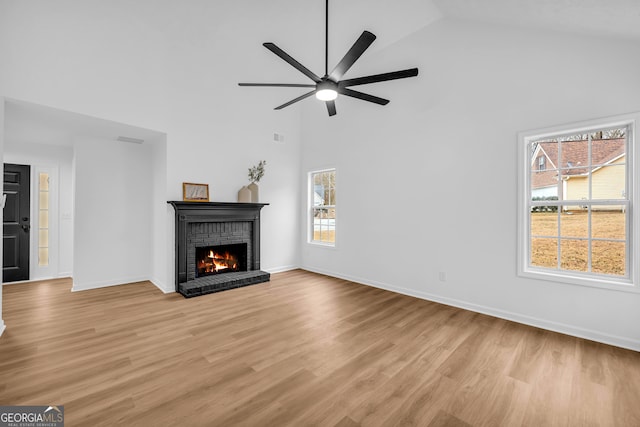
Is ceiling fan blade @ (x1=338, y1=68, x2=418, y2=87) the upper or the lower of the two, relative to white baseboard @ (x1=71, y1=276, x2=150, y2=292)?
upper

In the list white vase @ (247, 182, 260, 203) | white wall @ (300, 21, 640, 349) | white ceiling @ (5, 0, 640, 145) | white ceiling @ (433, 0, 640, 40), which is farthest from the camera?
white vase @ (247, 182, 260, 203)

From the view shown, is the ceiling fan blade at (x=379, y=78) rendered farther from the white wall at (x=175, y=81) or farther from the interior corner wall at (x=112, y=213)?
the interior corner wall at (x=112, y=213)

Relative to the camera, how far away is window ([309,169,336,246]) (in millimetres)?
5363

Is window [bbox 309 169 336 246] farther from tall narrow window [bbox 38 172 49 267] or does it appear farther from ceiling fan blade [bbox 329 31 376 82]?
tall narrow window [bbox 38 172 49 267]

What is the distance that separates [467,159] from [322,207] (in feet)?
9.14

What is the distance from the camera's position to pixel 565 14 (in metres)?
2.45

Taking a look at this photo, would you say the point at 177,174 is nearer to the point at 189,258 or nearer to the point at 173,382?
the point at 189,258

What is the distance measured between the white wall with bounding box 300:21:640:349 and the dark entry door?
556 cm

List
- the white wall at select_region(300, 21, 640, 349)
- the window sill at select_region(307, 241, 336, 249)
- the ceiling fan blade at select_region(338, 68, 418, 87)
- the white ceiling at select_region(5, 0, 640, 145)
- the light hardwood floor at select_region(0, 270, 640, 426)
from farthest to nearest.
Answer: the window sill at select_region(307, 241, 336, 249), the white wall at select_region(300, 21, 640, 349), the white ceiling at select_region(5, 0, 640, 145), the ceiling fan blade at select_region(338, 68, 418, 87), the light hardwood floor at select_region(0, 270, 640, 426)

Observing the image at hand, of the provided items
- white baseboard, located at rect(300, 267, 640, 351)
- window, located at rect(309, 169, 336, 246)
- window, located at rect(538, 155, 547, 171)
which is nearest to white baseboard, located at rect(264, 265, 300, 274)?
window, located at rect(309, 169, 336, 246)

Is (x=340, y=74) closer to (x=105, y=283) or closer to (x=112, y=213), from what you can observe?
(x=112, y=213)

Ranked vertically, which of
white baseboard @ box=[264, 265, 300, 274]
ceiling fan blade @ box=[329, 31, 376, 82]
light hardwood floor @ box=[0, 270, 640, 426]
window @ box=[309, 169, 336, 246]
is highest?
ceiling fan blade @ box=[329, 31, 376, 82]

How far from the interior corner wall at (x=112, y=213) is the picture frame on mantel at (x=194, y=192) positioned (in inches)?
41.8

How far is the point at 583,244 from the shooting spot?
2.91 metres
